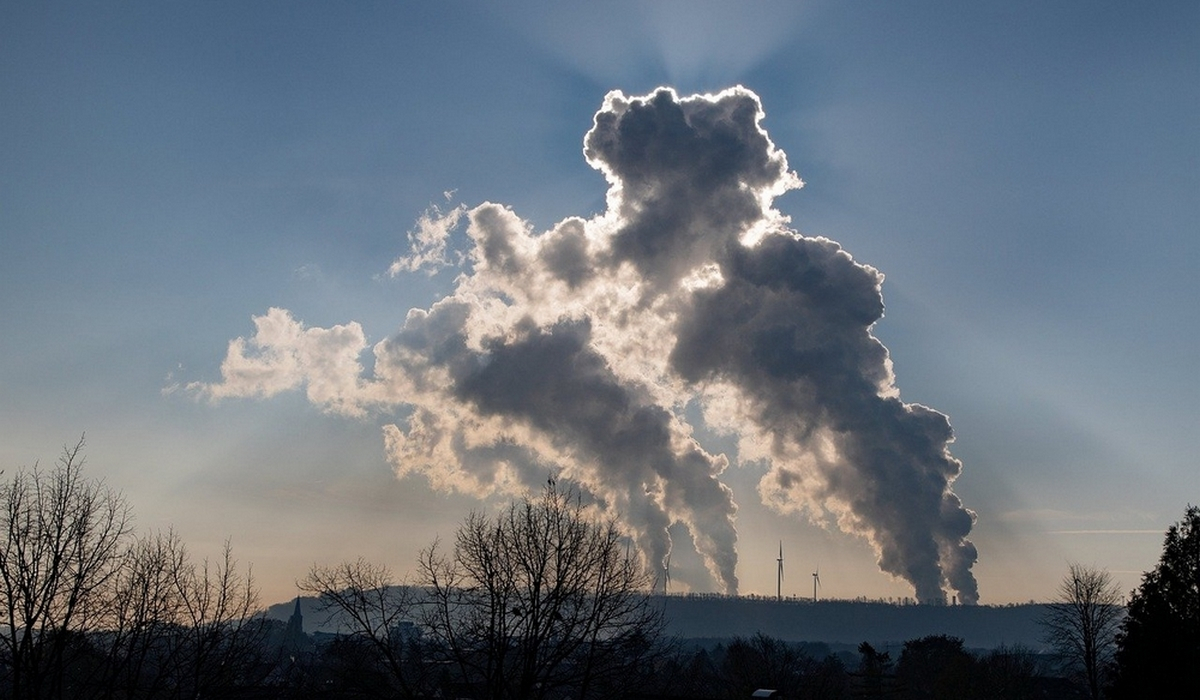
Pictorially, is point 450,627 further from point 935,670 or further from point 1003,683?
point 935,670

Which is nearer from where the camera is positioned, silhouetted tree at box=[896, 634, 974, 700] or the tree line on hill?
the tree line on hill

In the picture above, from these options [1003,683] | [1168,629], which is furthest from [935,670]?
[1168,629]

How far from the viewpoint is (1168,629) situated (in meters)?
37.1

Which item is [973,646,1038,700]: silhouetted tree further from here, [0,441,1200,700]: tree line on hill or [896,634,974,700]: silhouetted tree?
[0,441,1200,700]: tree line on hill

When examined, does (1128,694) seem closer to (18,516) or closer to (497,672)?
(497,672)

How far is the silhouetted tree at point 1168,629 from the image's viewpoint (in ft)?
119

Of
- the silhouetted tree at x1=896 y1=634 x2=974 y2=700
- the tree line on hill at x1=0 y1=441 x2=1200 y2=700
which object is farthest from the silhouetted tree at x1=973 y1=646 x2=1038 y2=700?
the tree line on hill at x1=0 y1=441 x2=1200 y2=700

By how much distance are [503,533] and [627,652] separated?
18.6ft

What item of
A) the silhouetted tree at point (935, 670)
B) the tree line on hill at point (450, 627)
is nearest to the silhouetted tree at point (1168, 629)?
the tree line on hill at point (450, 627)

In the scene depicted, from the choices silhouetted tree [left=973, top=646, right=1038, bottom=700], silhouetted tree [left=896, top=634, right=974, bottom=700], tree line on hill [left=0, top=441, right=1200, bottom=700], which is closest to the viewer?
tree line on hill [left=0, top=441, right=1200, bottom=700]

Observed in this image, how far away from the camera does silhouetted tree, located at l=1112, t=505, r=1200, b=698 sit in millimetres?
36250

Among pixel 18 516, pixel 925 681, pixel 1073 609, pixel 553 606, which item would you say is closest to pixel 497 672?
pixel 553 606

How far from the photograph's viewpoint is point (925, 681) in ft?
327

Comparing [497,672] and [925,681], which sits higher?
[497,672]
